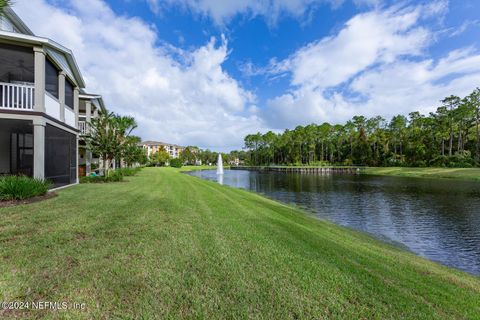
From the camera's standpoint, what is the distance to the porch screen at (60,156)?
1139 centimetres

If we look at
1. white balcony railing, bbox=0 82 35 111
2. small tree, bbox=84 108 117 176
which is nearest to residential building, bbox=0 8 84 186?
white balcony railing, bbox=0 82 35 111

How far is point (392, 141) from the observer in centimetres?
7312

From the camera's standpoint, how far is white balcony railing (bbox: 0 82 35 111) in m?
9.89

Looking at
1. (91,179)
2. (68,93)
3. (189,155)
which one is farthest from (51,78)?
(189,155)

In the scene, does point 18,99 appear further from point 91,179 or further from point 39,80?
point 91,179

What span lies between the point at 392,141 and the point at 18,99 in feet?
273

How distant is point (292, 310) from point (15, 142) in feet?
60.6

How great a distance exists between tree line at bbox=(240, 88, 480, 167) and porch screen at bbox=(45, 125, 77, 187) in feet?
220

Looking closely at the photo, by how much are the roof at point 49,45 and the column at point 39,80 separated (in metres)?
0.36

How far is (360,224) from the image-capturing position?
12000 millimetres

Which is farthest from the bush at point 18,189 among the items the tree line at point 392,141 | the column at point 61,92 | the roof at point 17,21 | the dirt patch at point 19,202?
the tree line at point 392,141

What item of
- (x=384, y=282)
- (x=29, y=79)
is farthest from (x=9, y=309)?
(x=29, y=79)

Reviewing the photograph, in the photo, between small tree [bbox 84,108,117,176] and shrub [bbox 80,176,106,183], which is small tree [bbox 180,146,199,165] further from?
shrub [bbox 80,176,106,183]

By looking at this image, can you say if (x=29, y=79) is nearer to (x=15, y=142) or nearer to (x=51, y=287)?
(x=15, y=142)
